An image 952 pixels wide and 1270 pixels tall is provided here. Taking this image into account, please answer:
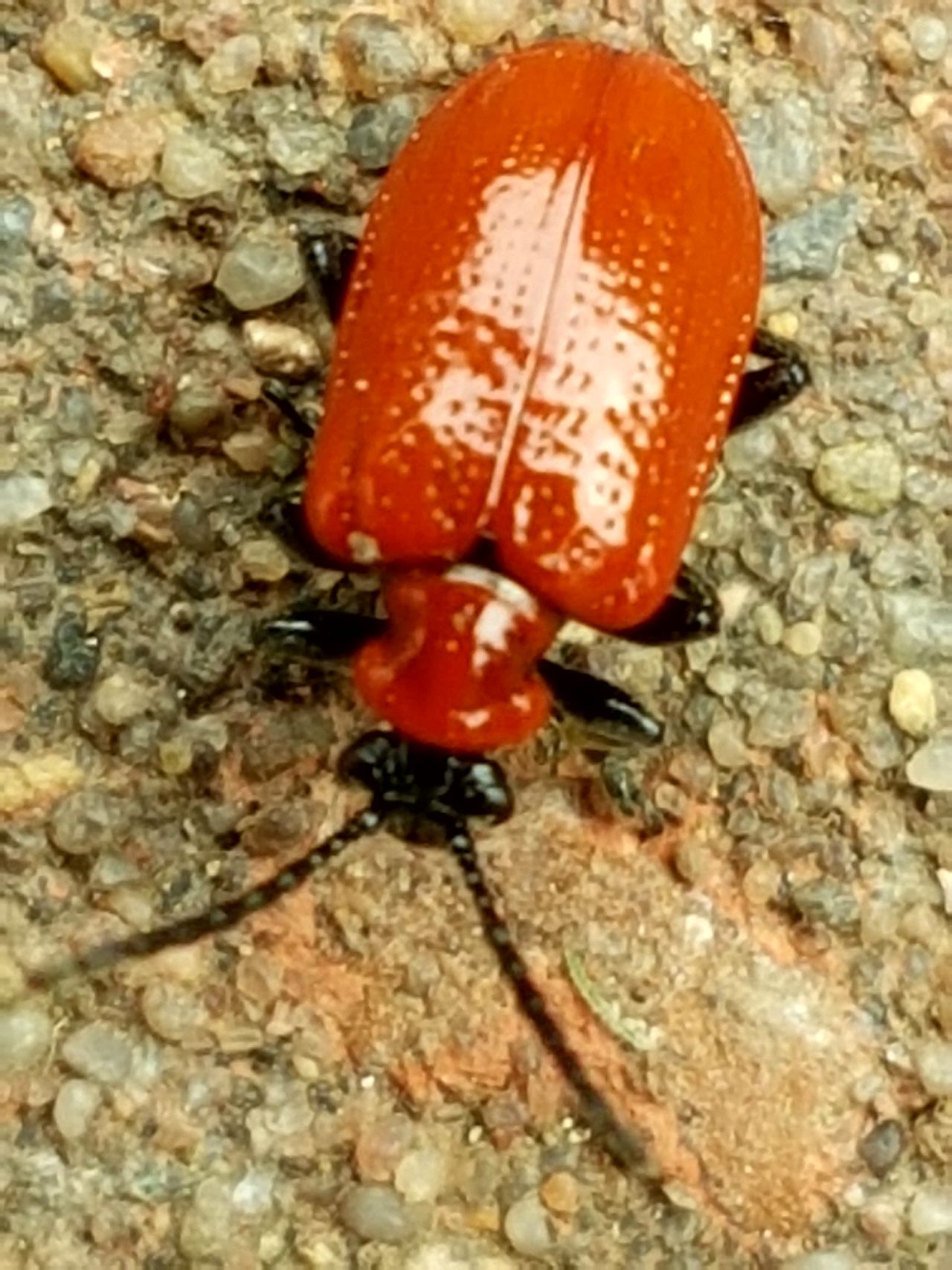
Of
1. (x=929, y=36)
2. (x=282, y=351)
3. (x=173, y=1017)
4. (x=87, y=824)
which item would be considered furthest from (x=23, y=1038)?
(x=929, y=36)

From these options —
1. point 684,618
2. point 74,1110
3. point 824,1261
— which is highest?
point 684,618

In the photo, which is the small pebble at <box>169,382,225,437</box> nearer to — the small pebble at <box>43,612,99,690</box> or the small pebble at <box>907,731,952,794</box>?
the small pebble at <box>43,612,99,690</box>

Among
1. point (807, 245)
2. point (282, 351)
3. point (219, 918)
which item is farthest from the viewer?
point (807, 245)

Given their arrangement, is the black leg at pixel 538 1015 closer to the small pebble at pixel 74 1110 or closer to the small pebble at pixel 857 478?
the small pebble at pixel 74 1110

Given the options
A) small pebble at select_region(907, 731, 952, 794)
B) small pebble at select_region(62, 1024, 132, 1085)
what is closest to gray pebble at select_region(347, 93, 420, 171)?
small pebble at select_region(907, 731, 952, 794)

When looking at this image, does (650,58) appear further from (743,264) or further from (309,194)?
(309,194)

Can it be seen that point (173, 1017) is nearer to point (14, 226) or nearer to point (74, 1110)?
point (74, 1110)

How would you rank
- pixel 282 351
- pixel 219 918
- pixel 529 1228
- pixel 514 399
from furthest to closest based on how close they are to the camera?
pixel 282 351, pixel 529 1228, pixel 219 918, pixel 514 399
